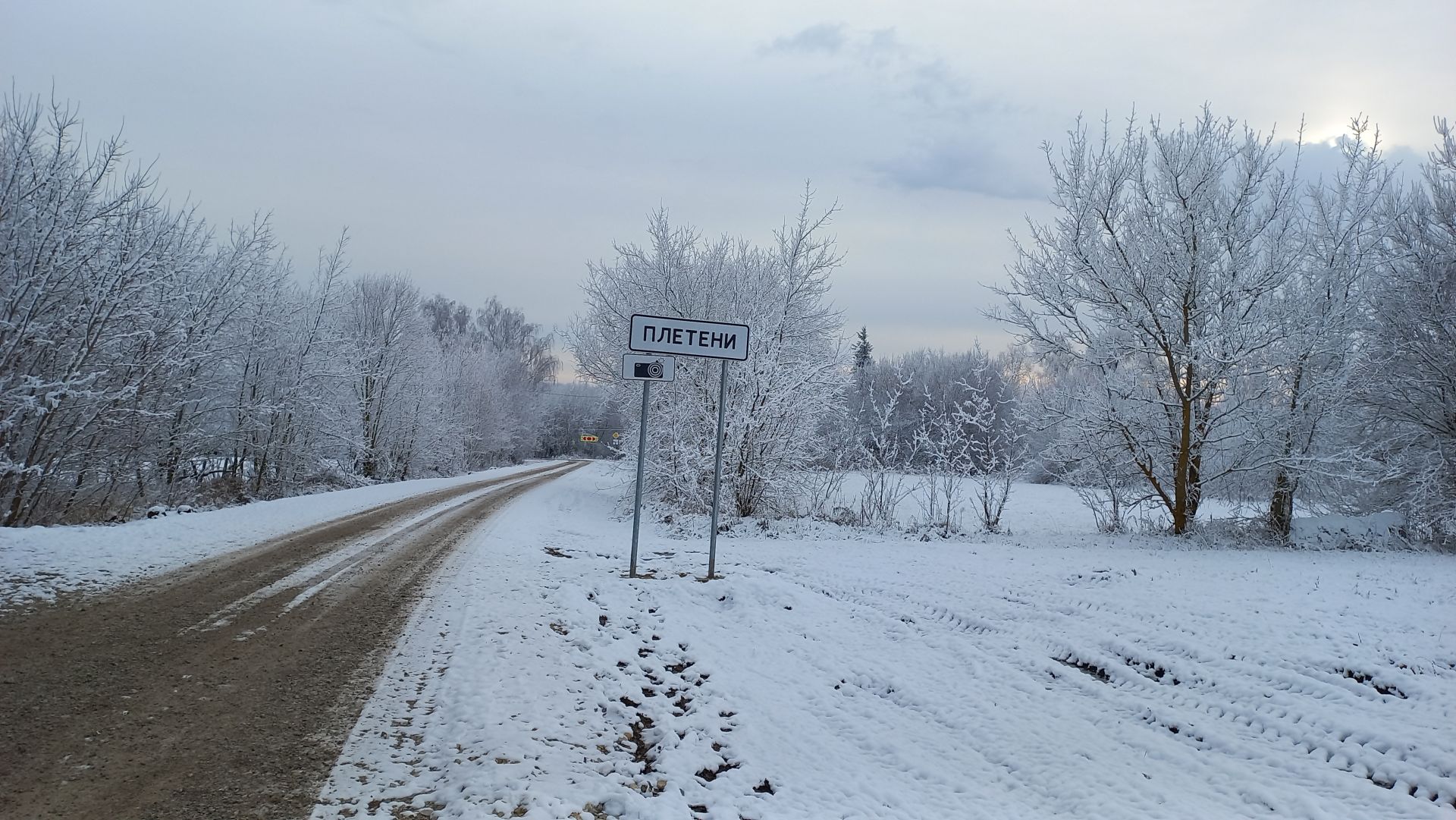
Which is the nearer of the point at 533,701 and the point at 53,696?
the point at 53,696

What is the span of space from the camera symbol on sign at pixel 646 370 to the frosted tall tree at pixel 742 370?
25.6ft

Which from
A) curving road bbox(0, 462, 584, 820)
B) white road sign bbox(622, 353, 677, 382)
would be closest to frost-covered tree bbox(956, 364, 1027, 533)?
white road sign bbox(622, 353, 677, 382)

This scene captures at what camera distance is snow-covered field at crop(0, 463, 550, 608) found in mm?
7125

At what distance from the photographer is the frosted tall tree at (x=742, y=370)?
667 inches

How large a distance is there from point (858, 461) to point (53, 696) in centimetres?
1420

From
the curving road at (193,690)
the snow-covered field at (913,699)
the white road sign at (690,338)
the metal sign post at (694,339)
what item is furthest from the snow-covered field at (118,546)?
the white road sign at (690,338)

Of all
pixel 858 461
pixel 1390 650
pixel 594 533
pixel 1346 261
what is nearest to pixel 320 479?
pixel 594 533

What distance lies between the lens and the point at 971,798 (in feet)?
14.1

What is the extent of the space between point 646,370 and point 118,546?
6.96 meters

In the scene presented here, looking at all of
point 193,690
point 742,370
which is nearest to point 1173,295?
point 742,370

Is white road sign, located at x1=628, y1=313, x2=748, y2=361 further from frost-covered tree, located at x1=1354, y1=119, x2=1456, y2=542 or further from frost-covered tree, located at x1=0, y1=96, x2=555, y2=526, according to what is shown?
frost-covered tree, located at x1=1354, y1=119, x2=1456, y2=542

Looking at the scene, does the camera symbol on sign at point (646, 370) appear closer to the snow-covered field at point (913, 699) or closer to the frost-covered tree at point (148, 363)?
the snow-covered field at point (913, 699)

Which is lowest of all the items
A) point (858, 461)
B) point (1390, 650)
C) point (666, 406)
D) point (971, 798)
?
point (971, 798)

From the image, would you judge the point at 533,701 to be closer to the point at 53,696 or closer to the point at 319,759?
the point at 319,759
